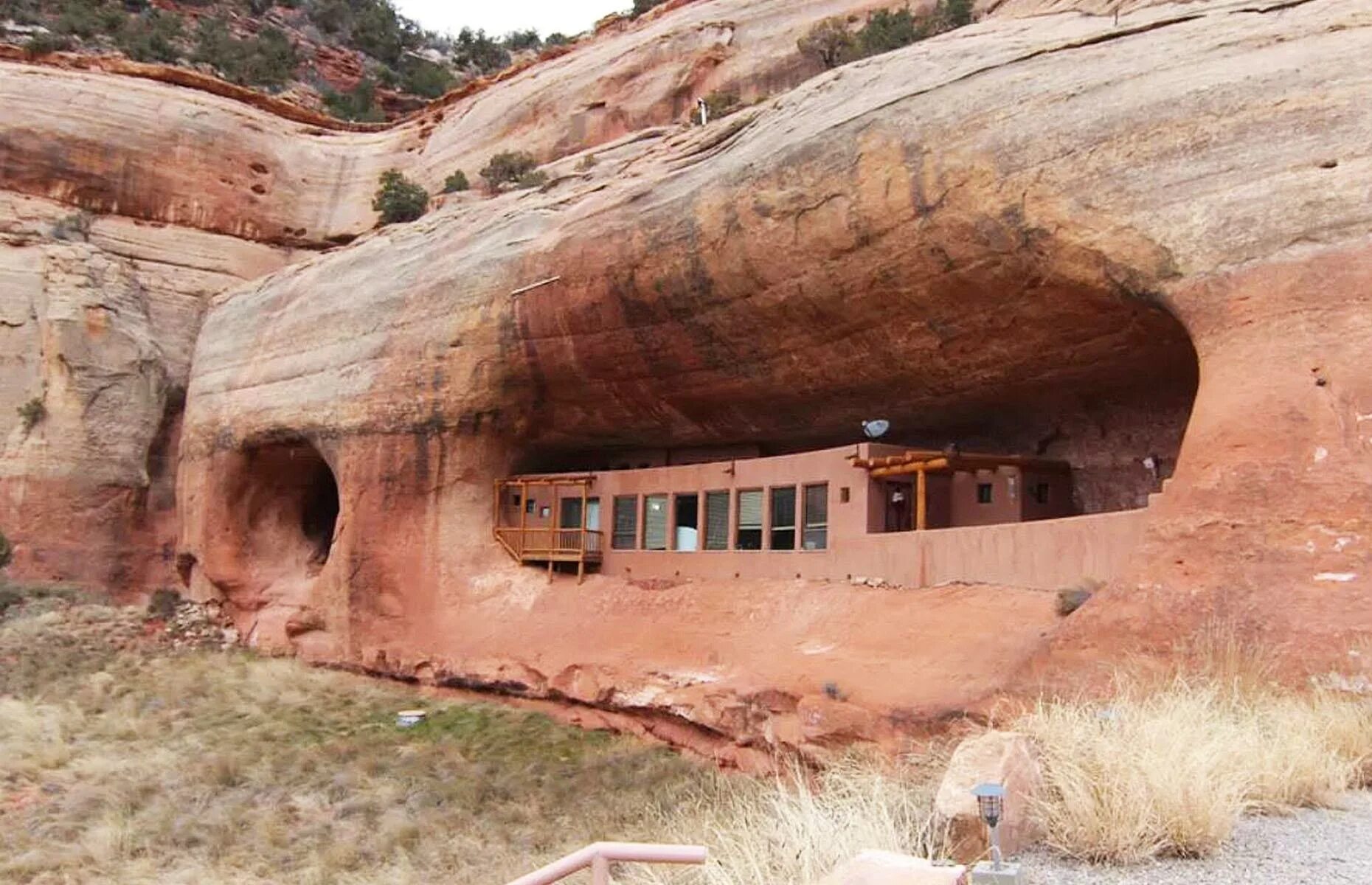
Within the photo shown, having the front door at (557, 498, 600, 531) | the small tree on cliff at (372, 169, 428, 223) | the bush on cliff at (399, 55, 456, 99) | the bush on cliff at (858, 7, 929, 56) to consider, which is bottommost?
the front door at (557, 498, 600, 531)

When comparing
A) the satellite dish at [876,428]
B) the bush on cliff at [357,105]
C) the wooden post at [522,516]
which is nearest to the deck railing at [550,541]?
the wooden post at [522,516]

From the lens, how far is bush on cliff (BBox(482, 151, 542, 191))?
28531 mm

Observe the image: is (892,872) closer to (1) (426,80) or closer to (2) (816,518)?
(2) (816,518)

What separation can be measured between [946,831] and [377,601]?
16.5m

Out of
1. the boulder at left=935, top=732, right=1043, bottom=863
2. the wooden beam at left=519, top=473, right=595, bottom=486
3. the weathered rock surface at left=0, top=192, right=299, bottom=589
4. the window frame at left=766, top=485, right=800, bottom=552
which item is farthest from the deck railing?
the boulder at left=935, top=732, right=1043, bottom=863

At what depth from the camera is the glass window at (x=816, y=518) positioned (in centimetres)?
1612

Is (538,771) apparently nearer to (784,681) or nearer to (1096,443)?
(784,681)

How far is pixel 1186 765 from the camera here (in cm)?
585

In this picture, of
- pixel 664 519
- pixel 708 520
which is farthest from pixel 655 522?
pixel 708 520

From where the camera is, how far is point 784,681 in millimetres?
13734

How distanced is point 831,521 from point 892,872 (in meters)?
11.3

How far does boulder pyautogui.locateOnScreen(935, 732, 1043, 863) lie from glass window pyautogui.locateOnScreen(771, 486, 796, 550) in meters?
10.5

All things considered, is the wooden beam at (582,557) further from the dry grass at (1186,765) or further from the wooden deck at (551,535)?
the dry grass at (1186,765)

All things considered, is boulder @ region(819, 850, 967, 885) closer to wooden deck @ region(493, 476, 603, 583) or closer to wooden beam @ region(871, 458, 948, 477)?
wooden beam @ region(871, 458, 948, 477)
